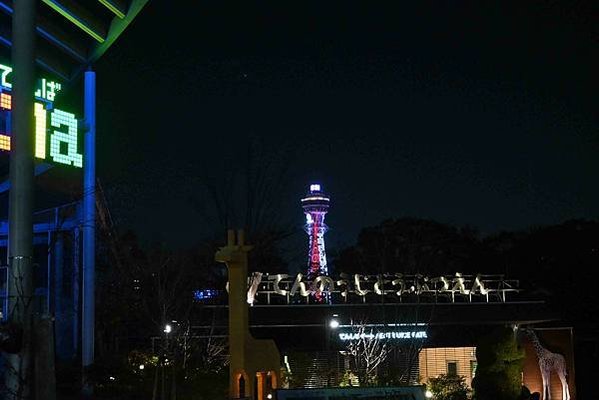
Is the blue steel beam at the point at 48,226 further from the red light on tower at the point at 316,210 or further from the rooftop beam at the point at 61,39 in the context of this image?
the red light on tower at the point at 316,210

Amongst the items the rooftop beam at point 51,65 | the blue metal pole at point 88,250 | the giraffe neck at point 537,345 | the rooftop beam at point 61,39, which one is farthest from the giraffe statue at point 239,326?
the rooftop beam at point 51,65

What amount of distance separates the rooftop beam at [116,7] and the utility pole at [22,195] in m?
19.6

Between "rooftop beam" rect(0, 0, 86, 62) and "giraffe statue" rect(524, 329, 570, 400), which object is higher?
"rooftop beam" rect(0, 0, 86, 62)

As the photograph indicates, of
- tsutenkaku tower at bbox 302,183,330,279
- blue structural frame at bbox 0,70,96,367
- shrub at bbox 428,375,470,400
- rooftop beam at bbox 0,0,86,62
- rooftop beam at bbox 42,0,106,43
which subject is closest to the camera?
blue structural frame at bbox 0,70,96,367

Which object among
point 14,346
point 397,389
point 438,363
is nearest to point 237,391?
point 397,389

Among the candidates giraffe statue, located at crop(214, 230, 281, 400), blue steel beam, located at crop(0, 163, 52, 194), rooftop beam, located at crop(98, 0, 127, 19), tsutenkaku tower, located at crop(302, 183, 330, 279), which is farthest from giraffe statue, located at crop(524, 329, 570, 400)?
tsutenkaku tower, located at crop(302, 183, 330, 279)

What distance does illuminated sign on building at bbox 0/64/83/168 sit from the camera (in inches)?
942

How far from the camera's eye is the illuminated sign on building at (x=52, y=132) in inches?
942

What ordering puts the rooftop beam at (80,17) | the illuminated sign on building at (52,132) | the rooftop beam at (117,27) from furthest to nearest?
the rooftop beam at (117,27), the rooftop beam at (80,17), the illuminated sign on building at (52,132)

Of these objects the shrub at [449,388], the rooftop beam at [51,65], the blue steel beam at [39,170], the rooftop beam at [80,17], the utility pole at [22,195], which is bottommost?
the shrub at [449,388]

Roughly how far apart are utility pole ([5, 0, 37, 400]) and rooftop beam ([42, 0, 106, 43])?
1920 centimetres

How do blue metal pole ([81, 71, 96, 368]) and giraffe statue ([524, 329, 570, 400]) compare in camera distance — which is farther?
giraffe statue ([524, 329, 570, 400])

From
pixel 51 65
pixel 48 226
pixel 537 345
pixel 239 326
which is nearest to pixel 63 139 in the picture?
pixel 48 226

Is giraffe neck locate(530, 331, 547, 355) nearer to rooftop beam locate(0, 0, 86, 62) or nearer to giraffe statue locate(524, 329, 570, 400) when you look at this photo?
giraffe statue locate(524, 329, 570, 400)
